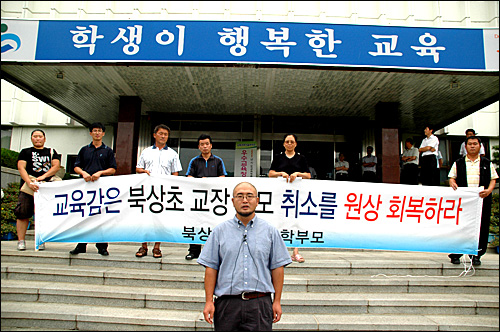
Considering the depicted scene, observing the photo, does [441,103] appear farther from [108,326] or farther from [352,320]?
[108,326]

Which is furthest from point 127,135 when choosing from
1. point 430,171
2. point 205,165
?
point 430,171

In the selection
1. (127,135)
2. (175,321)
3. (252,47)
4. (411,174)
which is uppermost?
(252,47)

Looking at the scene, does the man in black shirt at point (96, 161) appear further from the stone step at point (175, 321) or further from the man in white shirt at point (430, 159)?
the man in white shirt at point (430, 159)

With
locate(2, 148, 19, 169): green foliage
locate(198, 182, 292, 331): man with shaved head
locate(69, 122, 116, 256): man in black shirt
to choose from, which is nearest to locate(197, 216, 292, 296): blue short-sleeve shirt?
locate(198, 182, 292, 331): man with shaved head

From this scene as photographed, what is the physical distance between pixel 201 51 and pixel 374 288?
5295 mm

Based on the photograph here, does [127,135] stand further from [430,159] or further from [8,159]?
[430,159]

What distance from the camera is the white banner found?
4.45 meters

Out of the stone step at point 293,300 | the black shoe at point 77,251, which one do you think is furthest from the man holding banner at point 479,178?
the black shoe at point 77,251

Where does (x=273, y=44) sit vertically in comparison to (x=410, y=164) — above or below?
above

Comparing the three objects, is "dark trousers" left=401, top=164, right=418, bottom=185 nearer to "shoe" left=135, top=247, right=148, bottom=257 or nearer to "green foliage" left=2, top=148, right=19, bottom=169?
Answer: "shoe" left=135, top=247, right=148, bottom=257

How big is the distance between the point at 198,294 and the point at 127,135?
21.0 ft

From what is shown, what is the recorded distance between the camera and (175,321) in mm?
3314

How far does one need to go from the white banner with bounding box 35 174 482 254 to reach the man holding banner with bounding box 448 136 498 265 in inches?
5.3

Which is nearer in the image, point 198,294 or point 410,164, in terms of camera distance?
point 198,294
